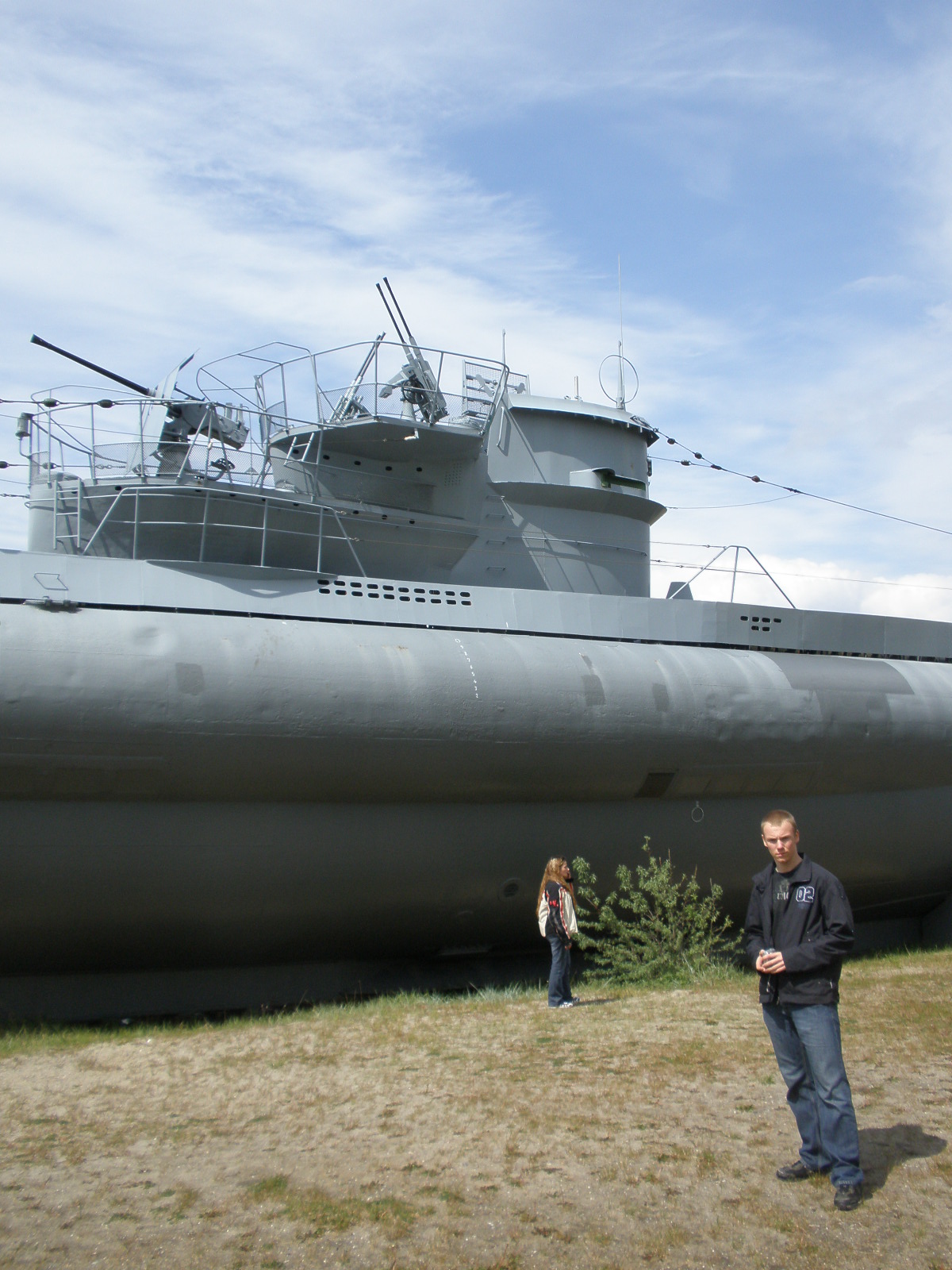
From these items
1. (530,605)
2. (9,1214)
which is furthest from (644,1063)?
(530,605)

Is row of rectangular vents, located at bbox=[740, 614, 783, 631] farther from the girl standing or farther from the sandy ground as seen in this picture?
the sandy ground

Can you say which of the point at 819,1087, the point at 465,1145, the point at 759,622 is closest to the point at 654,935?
the point at 759,622

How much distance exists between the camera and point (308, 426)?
11.6 m

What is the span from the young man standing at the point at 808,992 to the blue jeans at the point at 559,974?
402 centimetres

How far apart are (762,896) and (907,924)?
1105 cm

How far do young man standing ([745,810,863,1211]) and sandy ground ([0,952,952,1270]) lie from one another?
0.19 metres

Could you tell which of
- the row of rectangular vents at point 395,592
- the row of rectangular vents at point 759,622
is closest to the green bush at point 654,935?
the row of rectangular vents at point 395,592

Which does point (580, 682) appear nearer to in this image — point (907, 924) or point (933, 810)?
point (933, 810)

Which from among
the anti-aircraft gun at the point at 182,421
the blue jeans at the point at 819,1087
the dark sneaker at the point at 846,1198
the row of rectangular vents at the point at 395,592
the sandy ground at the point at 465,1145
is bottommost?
the sandy ground at the point at 465,1145

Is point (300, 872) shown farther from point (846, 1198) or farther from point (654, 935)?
point (846, 1198)

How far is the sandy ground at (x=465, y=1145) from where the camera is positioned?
4055 mm

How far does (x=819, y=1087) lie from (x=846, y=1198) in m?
0.43

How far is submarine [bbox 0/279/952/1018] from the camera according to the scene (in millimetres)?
8781

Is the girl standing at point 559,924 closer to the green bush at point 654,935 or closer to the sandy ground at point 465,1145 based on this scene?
the green bush at point 654,935
